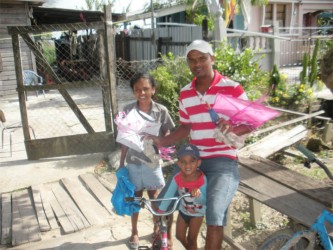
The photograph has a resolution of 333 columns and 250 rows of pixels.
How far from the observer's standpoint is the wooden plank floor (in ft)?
12.4

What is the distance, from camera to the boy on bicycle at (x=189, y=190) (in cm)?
246

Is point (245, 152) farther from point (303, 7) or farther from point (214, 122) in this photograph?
point (303, 7)

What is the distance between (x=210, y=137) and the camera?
8.34 ft

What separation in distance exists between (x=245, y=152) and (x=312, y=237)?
8.61ft

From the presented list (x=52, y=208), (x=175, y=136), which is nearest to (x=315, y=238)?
(x=175, y=136)

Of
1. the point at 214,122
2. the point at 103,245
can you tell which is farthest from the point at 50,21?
the point at 214,122

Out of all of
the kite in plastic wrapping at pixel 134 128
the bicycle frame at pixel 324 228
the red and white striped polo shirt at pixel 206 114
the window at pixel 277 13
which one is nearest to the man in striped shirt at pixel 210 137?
the red and white striped polo shirt at pixel 206 114

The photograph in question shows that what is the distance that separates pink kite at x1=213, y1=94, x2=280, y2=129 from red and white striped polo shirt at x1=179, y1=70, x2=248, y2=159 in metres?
0.18

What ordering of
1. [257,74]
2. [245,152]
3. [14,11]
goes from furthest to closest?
[14,11]
[257,74]
[245,152]

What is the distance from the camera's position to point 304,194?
9.56ft

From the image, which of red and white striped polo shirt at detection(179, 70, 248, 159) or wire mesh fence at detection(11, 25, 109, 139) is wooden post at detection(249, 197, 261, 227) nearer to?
red and white striped polo shirt at detection(179, 70, 248, 159)

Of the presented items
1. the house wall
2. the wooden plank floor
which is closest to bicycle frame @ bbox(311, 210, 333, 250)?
the wooden plank floor

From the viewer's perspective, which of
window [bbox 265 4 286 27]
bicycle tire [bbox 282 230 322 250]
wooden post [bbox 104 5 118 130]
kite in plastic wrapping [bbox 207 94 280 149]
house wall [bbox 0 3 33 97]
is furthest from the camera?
window [bbox 265 4 286 27]

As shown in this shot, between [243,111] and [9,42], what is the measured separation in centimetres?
1096
